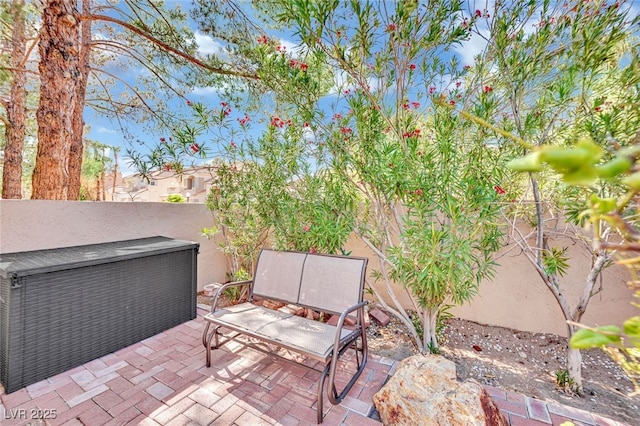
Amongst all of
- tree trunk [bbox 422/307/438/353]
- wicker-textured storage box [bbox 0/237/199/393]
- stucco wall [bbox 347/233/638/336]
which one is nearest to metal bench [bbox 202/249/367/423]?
tree trunk [bbox 422/307/438/353]

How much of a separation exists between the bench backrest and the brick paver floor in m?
0.74

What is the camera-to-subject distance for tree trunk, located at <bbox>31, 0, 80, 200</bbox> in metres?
Result: 4.50

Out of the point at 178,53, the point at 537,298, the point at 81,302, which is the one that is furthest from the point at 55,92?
the point at 537,298

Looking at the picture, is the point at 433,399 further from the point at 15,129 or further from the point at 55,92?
the point at 15,129

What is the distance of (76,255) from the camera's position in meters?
3.25

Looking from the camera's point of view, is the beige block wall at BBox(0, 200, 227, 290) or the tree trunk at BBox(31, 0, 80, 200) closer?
the beige block wall at BBox(0, 200, 227, 290)

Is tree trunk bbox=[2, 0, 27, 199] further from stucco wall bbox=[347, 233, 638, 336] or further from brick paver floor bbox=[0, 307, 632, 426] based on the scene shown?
stucco wall bbox=[347, 233, 638, 336]

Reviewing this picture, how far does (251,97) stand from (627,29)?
16.4 feet

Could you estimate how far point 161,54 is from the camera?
19.6ft

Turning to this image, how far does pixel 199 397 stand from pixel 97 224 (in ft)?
9.77

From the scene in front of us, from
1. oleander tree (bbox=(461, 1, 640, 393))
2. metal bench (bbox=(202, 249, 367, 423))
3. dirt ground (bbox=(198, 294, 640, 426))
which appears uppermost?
oleander tree (bbox=(461, 1, 640, 393))

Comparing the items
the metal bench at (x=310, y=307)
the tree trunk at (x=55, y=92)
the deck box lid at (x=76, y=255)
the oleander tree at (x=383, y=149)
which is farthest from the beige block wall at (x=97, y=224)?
the metal bench at (x=310, y=307)

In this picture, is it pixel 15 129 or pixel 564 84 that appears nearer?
pixel 564 84

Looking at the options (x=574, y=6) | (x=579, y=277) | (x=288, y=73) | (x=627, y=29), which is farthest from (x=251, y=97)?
(x=579, y=277)
